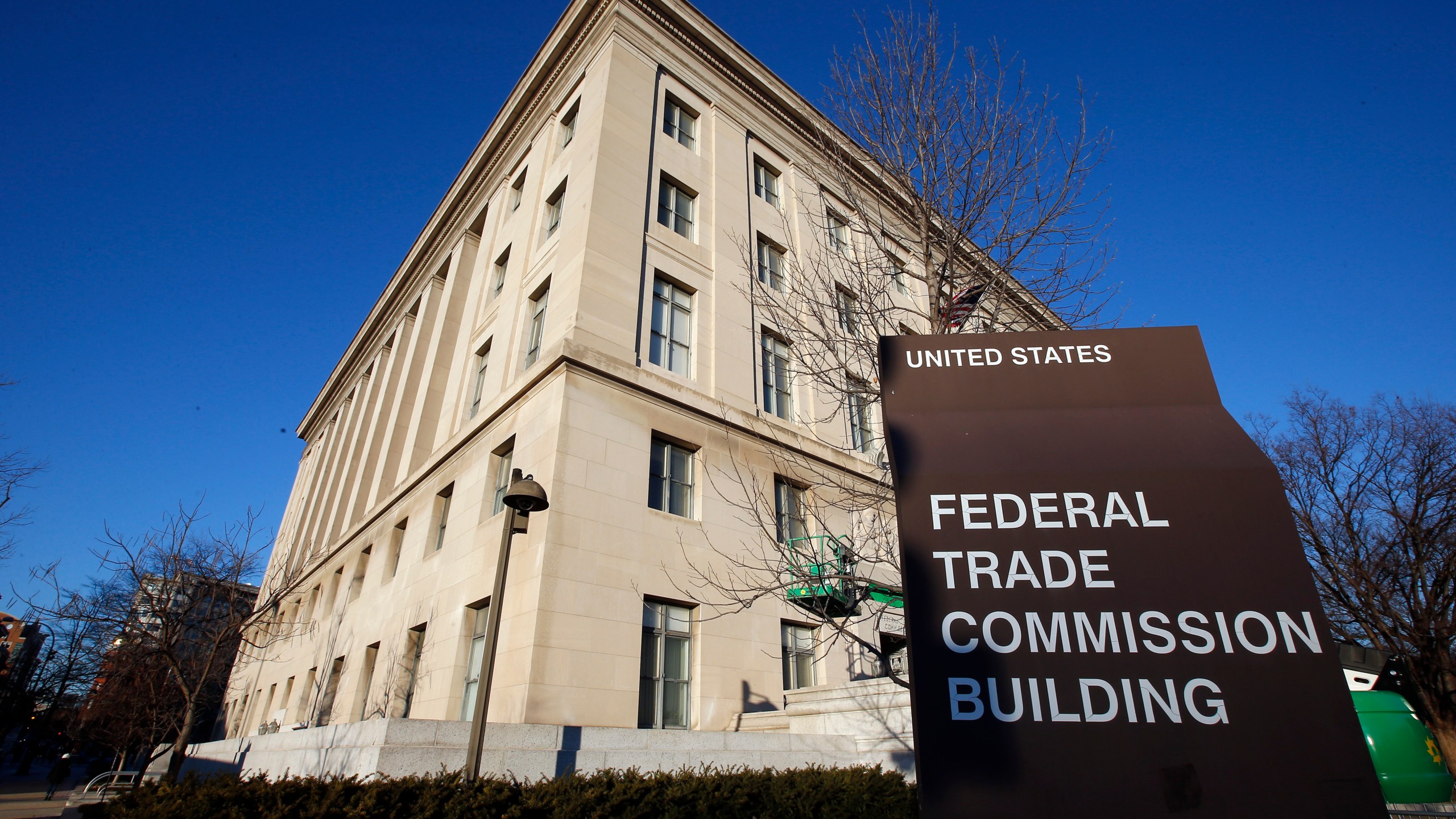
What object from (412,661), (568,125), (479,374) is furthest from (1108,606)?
(568,125)

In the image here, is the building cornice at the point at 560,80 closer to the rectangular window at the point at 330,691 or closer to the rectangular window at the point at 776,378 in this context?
the rectangular window at the point at 776,378

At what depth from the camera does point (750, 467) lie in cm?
1733

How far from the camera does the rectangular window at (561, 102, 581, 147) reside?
21984 millimetres

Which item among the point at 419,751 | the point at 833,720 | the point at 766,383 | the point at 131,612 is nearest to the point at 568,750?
the point at 419,751

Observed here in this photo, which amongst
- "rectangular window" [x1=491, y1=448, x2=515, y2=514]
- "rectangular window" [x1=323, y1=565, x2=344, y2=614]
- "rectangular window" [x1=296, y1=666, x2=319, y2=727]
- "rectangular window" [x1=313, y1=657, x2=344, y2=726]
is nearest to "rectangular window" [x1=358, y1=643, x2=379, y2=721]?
"rectangular window" [x1=313, y1=657, x2=344, y2=726]

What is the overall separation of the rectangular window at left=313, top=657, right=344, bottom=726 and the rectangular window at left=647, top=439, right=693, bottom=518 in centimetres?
1445

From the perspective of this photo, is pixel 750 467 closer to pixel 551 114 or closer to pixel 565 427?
pixel 565 427

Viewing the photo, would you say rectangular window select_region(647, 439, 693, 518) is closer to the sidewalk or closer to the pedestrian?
the sidewalk

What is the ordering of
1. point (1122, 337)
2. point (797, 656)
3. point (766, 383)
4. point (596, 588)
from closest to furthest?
1. point (1122, 337)
2. point (596, 588)
3. point (797, 656)
4. point (766, 383)

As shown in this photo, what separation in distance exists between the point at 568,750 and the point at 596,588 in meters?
3.26

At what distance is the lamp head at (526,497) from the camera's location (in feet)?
30.5

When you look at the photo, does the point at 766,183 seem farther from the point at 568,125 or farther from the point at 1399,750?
the point at 1399,750

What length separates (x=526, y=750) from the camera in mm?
10000

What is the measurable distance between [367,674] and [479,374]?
31.0 feet
